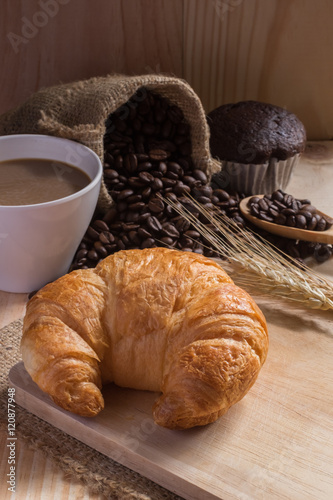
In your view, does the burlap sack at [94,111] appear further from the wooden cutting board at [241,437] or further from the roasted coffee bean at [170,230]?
the wooden cutting board at [241,437]

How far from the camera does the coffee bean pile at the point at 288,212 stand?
1.92 meters

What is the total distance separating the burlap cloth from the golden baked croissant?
0.11 m

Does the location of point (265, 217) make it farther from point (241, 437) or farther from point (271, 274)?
point (241, 437)

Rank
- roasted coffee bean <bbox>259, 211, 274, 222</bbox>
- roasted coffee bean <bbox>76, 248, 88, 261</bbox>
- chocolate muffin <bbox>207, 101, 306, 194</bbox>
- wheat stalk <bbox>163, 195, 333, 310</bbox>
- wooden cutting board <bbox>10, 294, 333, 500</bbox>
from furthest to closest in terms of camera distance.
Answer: chocolate muffin <bbox>207, 101, 306, 194</bbox>, roasted coffee bean <bbox>259, 211, 274, 222</bbox>, roasted coffee bean <bbox>76, 248, 88, 261</bbox>, wheat stalk <bbox>163, 195, 333, 310</bbox>, wooden cutting board <bbox>10, 294, 333, 500</bbox>

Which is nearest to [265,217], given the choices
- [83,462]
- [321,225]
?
[321,225]

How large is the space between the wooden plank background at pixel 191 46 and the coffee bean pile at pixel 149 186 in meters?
0.41

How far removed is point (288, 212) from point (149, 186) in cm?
47

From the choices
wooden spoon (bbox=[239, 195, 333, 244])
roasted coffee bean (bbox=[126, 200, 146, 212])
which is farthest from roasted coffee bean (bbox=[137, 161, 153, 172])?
wooden spoon (bbox=[239, 195, 333, 244])

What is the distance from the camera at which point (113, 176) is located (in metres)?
1.96

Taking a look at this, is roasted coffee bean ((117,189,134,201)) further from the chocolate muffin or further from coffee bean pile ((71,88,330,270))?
the chocolate muffin

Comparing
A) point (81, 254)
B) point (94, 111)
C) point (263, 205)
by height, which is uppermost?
point (94, 111)

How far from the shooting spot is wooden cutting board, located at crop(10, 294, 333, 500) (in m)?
1.12

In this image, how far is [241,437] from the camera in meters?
1.21

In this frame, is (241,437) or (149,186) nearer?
(241,437)
